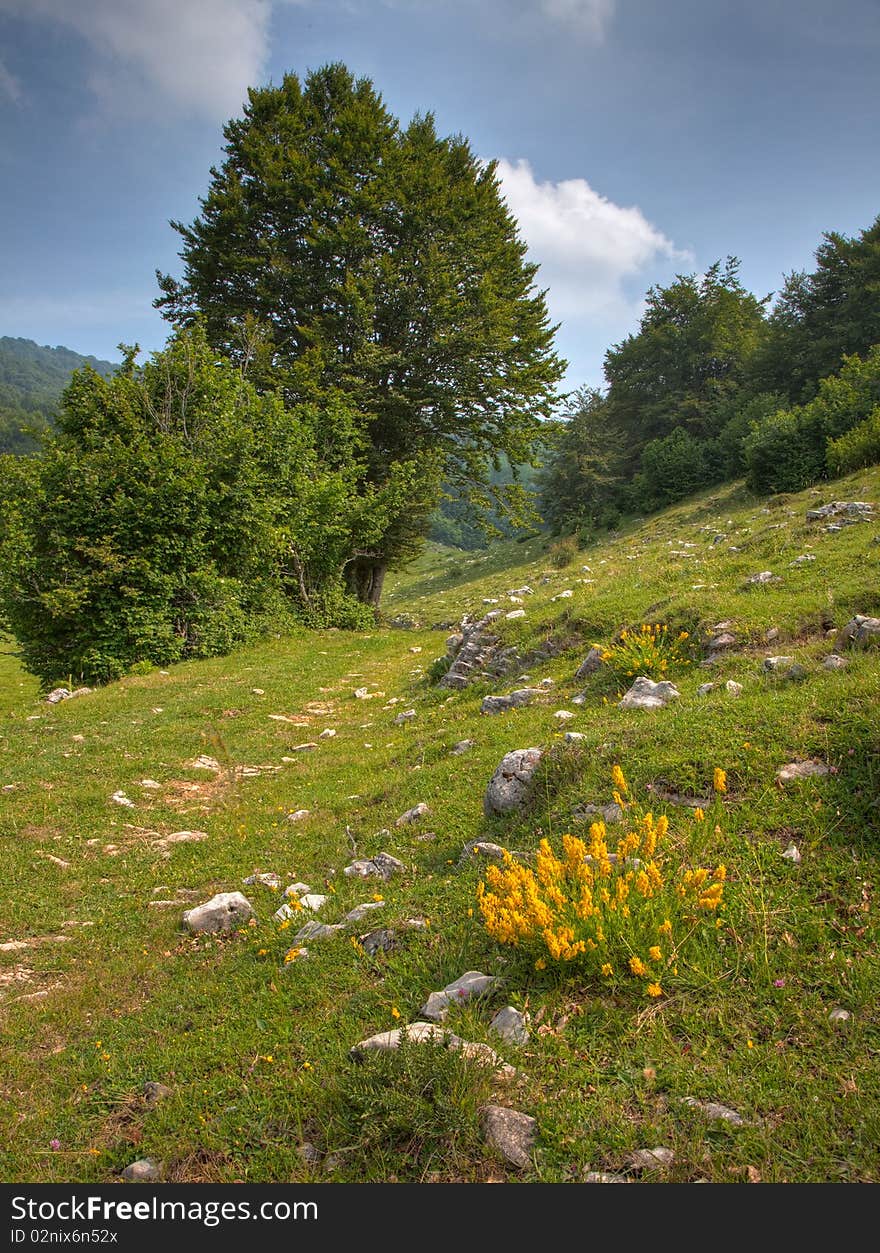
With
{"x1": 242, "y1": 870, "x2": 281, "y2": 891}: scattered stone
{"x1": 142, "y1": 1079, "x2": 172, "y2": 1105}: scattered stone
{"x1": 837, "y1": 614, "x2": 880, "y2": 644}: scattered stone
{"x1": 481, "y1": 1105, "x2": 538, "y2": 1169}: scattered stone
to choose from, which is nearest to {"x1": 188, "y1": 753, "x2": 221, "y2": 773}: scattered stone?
{"x1": 242, "y1": 870, "x2": 281, "y2": 891}: scattered stone

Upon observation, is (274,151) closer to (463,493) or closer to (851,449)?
(463,493)

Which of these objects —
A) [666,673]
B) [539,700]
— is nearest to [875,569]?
[666,673]

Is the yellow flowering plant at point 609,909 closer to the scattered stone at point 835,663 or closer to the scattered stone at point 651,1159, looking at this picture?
the scattered stone at point 651,1159

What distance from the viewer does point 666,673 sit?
7.51 meters

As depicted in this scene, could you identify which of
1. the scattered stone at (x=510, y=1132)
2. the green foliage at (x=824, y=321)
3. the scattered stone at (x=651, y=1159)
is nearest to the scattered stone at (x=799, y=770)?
the scattered stone at (x=651, y=1159)

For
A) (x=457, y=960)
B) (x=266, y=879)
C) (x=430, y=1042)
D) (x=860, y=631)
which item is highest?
(x=860, y=631)

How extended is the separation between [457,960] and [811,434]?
25.8 meters

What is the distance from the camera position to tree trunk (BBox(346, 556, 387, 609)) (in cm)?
2534

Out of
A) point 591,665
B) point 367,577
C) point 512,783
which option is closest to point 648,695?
point 591,665

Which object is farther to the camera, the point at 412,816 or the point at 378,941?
the point at 412,816

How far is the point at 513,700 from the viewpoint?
876 cm

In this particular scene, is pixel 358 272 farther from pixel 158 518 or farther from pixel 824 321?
pixel 824 321

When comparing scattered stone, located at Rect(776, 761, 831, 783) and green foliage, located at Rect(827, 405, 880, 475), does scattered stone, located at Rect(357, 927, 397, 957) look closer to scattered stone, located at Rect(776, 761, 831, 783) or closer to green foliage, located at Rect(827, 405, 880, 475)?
scattered stone, located at Rect(776, 761, 831, 783)

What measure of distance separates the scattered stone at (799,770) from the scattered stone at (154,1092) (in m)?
4.32
